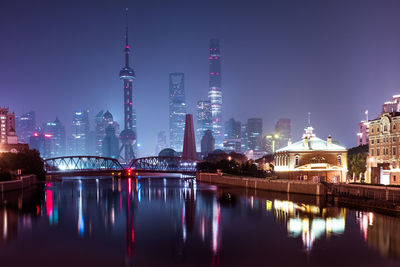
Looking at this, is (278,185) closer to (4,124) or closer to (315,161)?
(315,161)

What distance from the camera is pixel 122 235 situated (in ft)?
150

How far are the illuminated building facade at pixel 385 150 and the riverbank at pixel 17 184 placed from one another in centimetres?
6776

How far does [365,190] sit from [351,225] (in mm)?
15397

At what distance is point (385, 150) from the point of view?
72375mm

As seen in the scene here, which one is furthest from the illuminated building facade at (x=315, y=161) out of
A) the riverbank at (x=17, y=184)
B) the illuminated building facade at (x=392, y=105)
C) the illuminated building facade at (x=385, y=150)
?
the riverbank at (x=17, y=184)

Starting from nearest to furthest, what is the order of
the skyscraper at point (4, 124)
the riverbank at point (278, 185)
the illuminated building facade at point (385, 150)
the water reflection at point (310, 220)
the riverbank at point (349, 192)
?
the water reflection at point (310, 220) < the riverbank at point (349, 192) < the illuminated building facade at point (385, 150) < the riverbank at point (278, 185) < the skyscraper at point (4, 124)

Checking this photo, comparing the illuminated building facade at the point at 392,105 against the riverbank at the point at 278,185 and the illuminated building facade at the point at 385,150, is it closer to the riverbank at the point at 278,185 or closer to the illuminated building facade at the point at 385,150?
the illuminated building facade at the point at 385,150

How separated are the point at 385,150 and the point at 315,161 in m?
16.1

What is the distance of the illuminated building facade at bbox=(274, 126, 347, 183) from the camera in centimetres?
8600

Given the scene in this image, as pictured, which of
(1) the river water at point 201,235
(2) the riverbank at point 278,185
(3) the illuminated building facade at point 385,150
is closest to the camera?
(1) the river water at point 201,235

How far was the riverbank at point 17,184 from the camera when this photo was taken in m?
86.2

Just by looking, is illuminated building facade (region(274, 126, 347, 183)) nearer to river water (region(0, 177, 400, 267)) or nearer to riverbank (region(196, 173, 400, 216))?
riverbank (region(196, 173, 400, 216))

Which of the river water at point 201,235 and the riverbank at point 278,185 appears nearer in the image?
the river water at point 201,235

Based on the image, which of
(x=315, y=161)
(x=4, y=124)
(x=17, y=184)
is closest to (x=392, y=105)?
(x=315, y=161)
